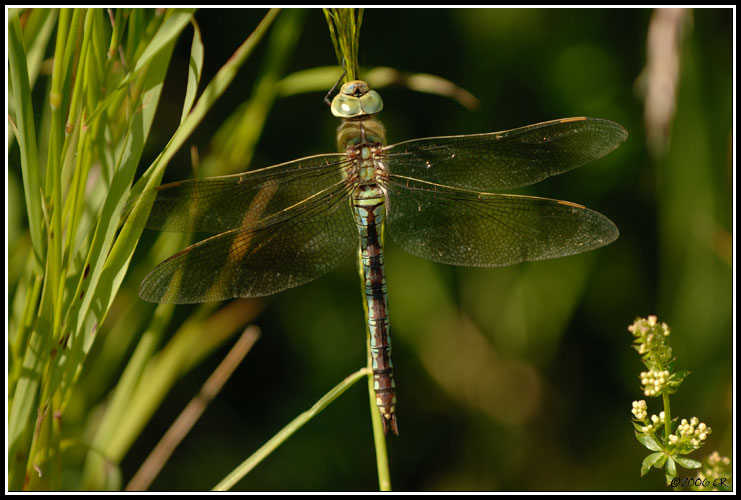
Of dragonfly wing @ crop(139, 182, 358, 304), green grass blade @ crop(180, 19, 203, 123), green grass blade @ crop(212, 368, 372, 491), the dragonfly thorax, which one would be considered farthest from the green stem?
green grass blade @ crop(180, 19, 203, 123)

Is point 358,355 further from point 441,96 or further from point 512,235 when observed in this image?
→ point 441,96

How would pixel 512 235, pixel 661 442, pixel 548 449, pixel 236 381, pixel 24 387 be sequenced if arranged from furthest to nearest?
pixel 548 449
pixel 236 381
pixel 512 235
pixel 661 442
pixel 24 387

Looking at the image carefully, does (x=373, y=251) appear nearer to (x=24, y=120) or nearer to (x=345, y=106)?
(x=345, y=106)

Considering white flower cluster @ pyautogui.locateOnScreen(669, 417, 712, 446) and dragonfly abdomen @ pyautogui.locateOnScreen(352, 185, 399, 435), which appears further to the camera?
dragonfly abdomen @ pyautogui.locateOnScreen(352, 185, 399, 435)

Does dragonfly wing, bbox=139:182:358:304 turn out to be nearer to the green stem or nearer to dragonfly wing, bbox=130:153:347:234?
dragonfly wing, bbox=130:153:347:234

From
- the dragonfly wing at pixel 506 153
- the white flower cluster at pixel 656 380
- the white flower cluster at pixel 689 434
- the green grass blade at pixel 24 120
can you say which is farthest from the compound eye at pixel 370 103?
the white flower cluster at pixel 689 434

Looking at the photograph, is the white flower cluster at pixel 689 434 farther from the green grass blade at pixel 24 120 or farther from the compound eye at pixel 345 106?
the green grass blade at pixel 24 120

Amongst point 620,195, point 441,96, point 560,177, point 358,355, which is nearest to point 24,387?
point 358,355
